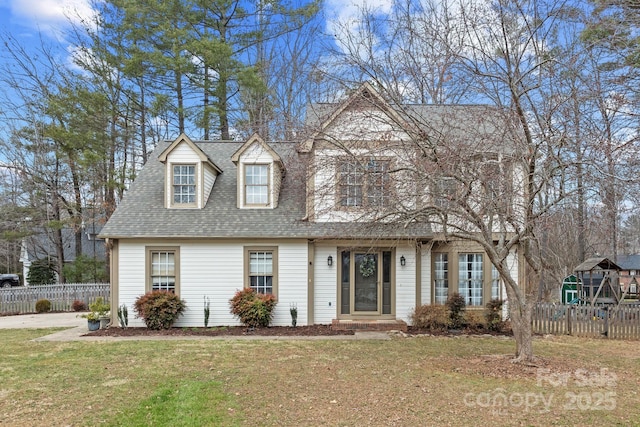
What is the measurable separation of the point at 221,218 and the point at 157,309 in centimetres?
317

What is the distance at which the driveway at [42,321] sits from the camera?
14.4 m

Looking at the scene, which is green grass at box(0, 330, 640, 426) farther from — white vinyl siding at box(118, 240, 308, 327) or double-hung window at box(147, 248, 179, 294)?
double-hung window at box(147, 248, 179, 294)

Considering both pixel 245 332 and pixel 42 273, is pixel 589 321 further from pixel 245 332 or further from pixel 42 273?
pixel 42 273

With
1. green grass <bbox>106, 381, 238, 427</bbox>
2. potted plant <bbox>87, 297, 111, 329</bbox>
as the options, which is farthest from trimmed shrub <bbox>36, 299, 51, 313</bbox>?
green grass <bbox>106, 381, 238, 427</bbox>

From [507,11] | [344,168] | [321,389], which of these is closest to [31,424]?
[321,389]

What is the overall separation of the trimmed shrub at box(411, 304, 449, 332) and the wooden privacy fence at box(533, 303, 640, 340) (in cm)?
266

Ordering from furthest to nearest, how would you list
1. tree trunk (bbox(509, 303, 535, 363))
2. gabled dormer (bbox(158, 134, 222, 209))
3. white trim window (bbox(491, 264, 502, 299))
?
gabled dormer (bbox(158, 134, 222, 209)), white trim window (bbox(491, 264, 502, 299)), tree trunk (bbox(509, 303, 535, 363))

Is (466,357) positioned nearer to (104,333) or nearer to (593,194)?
(593,194)

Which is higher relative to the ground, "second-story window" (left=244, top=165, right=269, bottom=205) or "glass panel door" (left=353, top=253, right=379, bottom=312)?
"second-story window" (left=244, top=165, right=269, bottom=205)

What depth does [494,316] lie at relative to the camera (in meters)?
12.4

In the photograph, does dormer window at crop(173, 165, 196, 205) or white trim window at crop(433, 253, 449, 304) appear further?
dormer window at crop(173, 165, 196, 205)

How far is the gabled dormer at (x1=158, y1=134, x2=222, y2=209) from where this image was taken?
13.5 m

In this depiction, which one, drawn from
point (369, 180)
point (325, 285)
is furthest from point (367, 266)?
point (369, 180)

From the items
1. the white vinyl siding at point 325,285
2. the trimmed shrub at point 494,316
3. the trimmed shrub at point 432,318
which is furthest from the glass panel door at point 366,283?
the trimmed shrub at point 494,316
